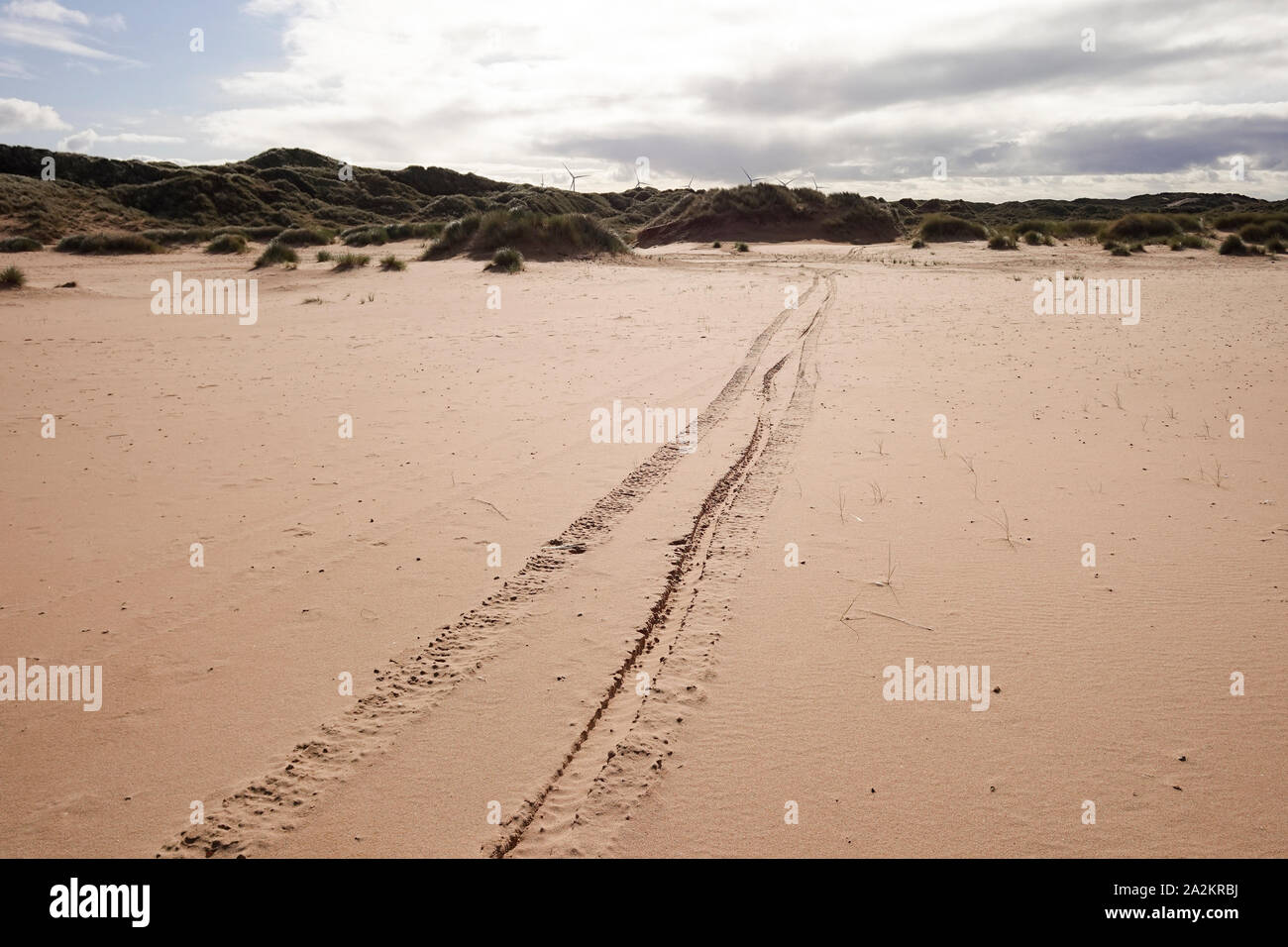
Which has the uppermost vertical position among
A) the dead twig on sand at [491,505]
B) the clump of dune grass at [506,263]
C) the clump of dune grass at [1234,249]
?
the clump of dune grass at [1234,249]

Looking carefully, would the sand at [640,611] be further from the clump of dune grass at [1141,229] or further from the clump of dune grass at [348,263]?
the clump of dune grass at [1141,229]

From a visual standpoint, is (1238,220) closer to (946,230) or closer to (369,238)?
(946,230)

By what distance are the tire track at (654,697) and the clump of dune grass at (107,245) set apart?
27.2 metres

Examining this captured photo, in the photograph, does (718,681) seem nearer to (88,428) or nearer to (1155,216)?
(88,428)

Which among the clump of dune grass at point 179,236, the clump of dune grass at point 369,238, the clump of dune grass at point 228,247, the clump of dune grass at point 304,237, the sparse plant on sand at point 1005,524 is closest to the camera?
the sparse plant on sand at point 1005,524

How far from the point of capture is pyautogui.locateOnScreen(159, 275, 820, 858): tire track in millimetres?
2639

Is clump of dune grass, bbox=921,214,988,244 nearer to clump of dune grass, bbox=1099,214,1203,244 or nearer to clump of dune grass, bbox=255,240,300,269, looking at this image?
clump of dune grass, bbox=1099,214,1203,244

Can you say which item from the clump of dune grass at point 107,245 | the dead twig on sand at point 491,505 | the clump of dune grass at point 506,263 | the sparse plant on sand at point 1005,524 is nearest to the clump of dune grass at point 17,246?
the clump of dune grass at point 107,245

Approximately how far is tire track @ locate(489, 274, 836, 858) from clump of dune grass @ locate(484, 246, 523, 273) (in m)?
16.3

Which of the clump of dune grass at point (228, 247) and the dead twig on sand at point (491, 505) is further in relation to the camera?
the clump of dune grass at point (228, 247)

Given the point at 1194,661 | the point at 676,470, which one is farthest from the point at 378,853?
the point at 676,470

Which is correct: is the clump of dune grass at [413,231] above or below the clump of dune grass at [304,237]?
above

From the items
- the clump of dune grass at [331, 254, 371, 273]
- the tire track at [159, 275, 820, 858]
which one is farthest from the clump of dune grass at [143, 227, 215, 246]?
the tire track at [159, 275, 820, 858]

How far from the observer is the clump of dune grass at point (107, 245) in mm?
25141
